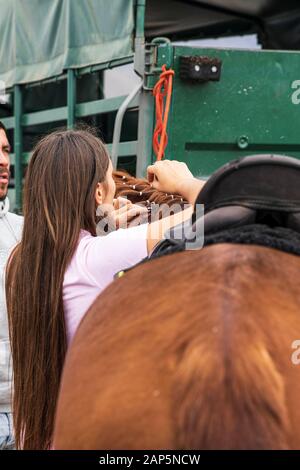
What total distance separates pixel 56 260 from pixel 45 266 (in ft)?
0.10

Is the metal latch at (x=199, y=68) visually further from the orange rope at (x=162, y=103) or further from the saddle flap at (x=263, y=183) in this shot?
the saddle flap at (x=263, y=183)

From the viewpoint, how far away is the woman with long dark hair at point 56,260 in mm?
1559

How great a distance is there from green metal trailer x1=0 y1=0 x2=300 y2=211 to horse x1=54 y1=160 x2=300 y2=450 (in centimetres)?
207

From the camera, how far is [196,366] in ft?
2.95

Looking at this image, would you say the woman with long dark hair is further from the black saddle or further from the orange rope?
the orange rope

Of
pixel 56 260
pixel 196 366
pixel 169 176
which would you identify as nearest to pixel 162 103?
pixel 169 176

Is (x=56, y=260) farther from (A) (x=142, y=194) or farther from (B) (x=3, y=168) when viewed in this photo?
(B) (x=3, y=168)

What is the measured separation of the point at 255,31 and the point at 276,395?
4.71 m

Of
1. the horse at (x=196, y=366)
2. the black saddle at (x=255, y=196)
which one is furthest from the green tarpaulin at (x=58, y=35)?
the horse at (x=196, y=366)

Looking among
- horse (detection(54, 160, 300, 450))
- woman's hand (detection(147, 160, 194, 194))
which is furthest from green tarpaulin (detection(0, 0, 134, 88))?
horse (detection(54, 160, 300, 450))

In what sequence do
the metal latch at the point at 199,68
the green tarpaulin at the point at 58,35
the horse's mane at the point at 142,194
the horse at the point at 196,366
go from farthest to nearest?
the green tarpaulin at the point at 58,35 → the metal latch at the point at 199,68 → the horse's mane at the point at 142,194 → the horse at the point at 196,366

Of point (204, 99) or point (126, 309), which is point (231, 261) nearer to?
point (126, 309)

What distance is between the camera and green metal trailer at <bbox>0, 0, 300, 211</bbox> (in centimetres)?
306

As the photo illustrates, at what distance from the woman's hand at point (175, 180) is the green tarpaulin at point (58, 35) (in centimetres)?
173
